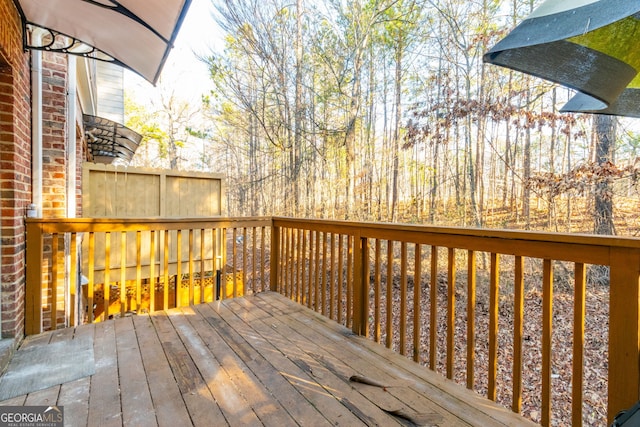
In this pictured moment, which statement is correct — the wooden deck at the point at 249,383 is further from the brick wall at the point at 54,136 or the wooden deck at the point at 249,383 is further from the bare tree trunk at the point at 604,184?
the bare tree trunk at the point at 604,184

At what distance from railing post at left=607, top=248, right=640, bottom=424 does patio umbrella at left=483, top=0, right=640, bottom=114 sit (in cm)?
84

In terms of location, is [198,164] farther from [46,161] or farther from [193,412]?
[193,412]

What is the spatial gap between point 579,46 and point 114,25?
10.3 feet

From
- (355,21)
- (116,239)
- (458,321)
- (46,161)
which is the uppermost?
(355,21)

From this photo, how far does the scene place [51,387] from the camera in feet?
6.10

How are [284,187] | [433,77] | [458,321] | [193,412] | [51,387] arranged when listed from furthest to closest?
[284,187]
[433,77]
[458,321]
[51,387]
[193,412]

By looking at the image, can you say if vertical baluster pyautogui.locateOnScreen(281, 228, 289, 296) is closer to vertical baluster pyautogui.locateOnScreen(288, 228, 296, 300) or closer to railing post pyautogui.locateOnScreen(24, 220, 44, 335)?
vertical baluster pyautogui.locateOnScreen(288, 228, 296, 300)

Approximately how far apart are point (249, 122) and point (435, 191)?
5515 mm

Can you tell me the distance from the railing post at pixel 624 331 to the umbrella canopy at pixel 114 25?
9.08 ft

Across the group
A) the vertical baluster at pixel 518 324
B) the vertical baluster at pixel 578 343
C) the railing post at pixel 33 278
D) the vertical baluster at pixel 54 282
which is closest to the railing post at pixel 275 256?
the vertical baluster at pixel 54 282

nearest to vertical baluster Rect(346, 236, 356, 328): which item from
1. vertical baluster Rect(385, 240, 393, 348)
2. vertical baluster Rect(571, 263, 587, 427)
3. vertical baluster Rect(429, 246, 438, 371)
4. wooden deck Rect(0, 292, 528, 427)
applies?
wooden deck Rect(0, 292, 528, 427)

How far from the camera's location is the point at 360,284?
2707 mm

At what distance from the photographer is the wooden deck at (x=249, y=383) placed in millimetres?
1641

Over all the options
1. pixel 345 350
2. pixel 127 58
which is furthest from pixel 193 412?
pixel 127 58
